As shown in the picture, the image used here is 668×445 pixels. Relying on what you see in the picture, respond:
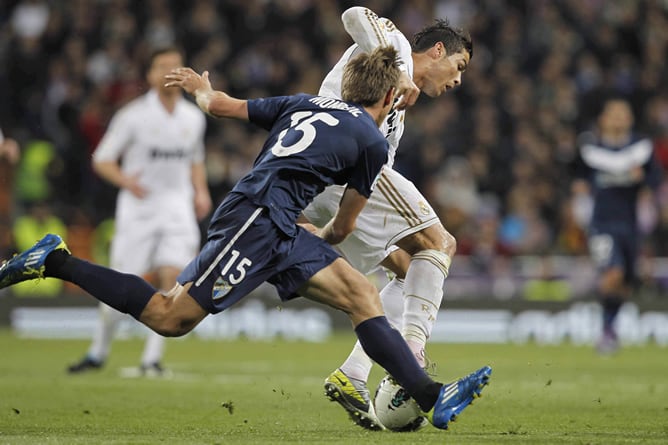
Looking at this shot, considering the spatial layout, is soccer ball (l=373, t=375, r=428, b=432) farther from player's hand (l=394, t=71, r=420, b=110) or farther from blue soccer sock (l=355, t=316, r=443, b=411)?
player's hand (l=394, t=71, r=420, b=110)

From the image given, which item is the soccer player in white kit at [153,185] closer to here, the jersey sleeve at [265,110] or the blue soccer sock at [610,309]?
the jersey sleeve at [265,110]

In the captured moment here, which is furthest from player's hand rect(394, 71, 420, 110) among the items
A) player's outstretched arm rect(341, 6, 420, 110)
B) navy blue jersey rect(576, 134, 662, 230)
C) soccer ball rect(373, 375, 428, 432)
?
navy blue jersey rect(576, 134, 662, 230)

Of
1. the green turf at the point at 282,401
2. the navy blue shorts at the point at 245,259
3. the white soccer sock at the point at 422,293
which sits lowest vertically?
the green turf at the point at 282,401

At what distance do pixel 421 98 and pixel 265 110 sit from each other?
1327 cm

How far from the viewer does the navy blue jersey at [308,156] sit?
5.96 m

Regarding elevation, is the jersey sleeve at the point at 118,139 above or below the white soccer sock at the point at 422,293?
above

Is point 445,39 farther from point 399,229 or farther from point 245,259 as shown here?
point 245,259

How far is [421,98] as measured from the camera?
19250mm

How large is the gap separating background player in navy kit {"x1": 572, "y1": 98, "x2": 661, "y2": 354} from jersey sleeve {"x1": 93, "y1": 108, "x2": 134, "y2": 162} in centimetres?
553

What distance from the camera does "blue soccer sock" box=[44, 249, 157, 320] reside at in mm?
6207

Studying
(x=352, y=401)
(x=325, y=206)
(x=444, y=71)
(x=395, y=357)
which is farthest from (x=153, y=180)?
(x=395, y=357)

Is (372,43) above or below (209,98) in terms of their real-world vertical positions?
above

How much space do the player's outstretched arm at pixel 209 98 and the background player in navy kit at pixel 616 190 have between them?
27.5 feet

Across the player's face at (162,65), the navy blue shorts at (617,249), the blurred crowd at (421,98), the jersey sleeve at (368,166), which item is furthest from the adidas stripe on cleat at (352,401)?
the blurred crowd at (421,98)
